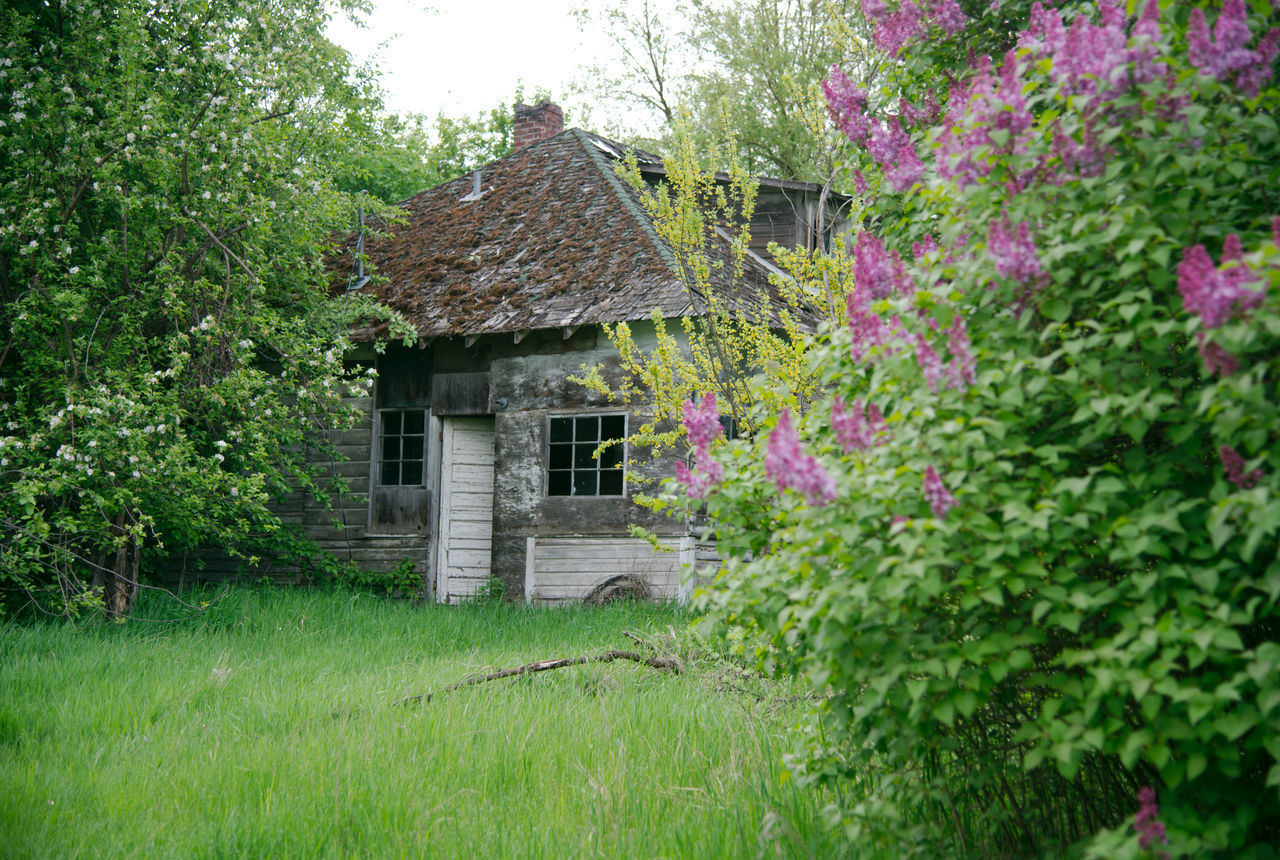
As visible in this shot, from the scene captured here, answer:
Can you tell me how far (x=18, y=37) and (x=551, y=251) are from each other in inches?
242

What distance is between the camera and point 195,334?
9234mm

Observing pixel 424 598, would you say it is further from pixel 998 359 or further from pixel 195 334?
pixel 998 359

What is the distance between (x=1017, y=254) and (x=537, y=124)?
50.5 feet

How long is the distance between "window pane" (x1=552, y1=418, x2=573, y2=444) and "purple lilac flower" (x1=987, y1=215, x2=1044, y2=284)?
9623 mm

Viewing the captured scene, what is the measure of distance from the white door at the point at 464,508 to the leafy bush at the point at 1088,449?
1035 centimetres

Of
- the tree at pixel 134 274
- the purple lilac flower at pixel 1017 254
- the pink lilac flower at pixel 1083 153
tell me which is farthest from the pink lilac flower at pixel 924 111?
the tree at pixel 134 274

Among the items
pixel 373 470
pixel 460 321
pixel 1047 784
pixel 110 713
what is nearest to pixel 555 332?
pixel 460 321

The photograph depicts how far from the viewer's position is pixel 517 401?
1202cm

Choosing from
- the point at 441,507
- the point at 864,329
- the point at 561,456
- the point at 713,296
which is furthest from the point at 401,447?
the point at 864,329

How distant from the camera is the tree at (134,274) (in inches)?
336

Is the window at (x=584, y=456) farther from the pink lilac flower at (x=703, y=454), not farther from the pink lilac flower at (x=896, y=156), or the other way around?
the pink lilac flower at (x=703, y=454)

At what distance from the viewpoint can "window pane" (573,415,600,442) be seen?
11625 mm

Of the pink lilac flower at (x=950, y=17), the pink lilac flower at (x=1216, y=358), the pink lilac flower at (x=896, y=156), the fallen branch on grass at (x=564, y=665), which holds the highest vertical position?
the pink lilac flower at (x=950, y=17)

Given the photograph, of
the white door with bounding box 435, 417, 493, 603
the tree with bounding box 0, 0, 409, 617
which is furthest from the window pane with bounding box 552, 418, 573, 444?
the tree with bounding box 0, 0, 409, 617
